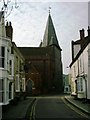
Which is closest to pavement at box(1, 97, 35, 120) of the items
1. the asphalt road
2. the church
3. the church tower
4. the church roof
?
the asphalt road

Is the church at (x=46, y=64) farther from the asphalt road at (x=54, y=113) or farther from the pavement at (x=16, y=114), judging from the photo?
the pavement at (x=16, y=114)

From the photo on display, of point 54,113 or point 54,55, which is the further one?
point 54,55

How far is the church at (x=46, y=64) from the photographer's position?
259ft

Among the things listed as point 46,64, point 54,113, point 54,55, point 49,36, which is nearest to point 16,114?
point 54,113

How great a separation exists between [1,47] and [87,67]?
11.7 m

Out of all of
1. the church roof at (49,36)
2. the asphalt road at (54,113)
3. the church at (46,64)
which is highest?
the church roof at (49,36)

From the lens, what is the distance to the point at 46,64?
88.8 m

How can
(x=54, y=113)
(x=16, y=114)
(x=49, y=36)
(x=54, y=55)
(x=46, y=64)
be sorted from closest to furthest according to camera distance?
(x=16, y=114) → (x=54, y=113) → (x=46, y=64) → (x=54, y=55) → (x=49, y=36)

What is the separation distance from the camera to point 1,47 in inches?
961

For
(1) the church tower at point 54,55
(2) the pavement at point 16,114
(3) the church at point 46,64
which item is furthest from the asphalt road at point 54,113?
(1) the church tower at point 54,55

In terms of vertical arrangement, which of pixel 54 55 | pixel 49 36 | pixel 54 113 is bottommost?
pixel 54 113

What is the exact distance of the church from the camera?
3110 inches

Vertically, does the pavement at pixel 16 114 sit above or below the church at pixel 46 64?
below

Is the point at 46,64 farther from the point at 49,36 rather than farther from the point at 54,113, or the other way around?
the point at 54,113
